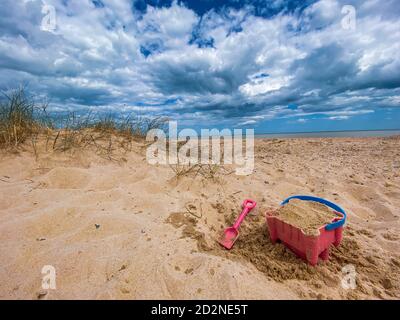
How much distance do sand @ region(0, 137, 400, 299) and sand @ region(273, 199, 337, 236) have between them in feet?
0.75

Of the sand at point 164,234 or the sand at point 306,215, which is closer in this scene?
the sand at point 164,234

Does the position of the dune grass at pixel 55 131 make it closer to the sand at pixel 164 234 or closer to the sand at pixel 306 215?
the sand at pixel 164 234

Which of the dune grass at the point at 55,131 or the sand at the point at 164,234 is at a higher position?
the dune grass at the point at 55,131

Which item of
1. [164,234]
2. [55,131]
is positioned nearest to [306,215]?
[164,234]

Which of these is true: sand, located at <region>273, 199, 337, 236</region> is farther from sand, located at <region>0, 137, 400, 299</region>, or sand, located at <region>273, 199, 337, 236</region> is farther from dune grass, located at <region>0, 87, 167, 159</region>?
dune grass, located at <region>0, 87, 167, 159</region>

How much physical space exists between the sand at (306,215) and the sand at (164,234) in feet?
0.75

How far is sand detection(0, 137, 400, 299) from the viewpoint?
140 centimetres

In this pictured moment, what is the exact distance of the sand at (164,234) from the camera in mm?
1397

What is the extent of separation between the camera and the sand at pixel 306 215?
1.62 meters

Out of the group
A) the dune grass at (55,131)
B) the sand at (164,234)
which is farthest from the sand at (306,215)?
the dune grass at (55,131)

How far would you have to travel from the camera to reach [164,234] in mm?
→ 1906

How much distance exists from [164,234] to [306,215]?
3.76 ft
